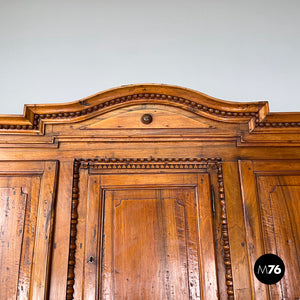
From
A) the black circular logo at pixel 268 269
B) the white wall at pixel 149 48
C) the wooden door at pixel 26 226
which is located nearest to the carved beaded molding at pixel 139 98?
the wooden door at pixel 26 226

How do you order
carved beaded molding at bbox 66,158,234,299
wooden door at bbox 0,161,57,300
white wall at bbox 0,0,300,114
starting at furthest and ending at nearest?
white wall at bbox 0,0,300,114 → carved beaded molding at bbox 66,158,234,299 → wooden door at bbox 0,161,57,300

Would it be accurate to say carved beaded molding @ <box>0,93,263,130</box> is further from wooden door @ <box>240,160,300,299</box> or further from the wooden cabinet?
wooden door @ <box>240,160,300,299</box>

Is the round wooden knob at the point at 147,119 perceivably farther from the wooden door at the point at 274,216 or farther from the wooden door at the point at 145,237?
the wooden door at the point at 274,216

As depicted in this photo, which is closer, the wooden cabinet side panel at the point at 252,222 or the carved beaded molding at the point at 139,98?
the wooden cabinet side panel at the point at 252,222

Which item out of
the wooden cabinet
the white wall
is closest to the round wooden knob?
the wooden cabinet

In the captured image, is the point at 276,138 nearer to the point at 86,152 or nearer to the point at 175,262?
the point at 175,262

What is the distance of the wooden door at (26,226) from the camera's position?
133 cm

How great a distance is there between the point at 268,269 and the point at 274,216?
235 millimetres

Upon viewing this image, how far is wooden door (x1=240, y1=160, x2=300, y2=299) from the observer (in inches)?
53.4

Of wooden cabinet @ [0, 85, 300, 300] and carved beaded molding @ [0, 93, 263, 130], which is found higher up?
carved beaded molding @ [0, 93, 263, 130]

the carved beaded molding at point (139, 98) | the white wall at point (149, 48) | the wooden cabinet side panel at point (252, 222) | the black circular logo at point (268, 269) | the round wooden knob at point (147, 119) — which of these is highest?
the white wall at point (149, 48)

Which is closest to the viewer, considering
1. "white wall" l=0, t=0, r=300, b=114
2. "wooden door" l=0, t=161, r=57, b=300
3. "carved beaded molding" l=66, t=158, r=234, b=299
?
"wooden door" l=0, t=161, r=57, b=300

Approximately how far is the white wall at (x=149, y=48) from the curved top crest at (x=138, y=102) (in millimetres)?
424

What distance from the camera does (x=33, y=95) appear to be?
75.9 inches
